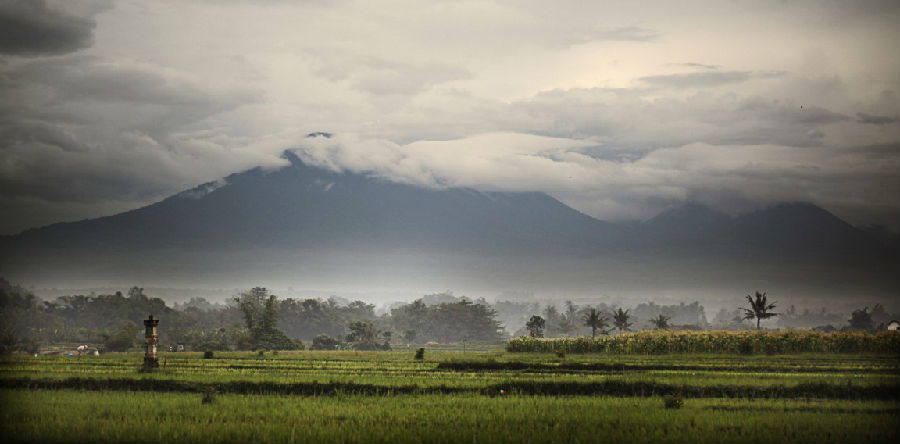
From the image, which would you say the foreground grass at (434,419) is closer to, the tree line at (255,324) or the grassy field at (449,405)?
the grassy field at (449,405)

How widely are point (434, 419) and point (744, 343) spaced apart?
44.4 metres

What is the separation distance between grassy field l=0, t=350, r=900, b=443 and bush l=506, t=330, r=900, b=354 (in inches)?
611

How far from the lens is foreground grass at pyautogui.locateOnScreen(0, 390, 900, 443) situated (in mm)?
23297

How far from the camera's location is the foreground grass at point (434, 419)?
23.3 m

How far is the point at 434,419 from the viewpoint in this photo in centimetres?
2591

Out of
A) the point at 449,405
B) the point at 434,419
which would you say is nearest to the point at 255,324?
the point at 449,405

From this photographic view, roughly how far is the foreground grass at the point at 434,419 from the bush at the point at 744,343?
1253 inches

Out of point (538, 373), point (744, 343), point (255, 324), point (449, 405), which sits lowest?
point (538, 373)

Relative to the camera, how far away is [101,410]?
2778cm

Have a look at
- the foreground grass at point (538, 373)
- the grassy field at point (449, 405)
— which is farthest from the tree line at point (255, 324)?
the grassy field at point (449, 405)

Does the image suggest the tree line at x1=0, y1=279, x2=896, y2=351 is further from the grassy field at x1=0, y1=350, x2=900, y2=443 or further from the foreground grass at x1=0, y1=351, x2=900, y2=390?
the grassy field at x1=0, y1=350, x2=900, y2=443

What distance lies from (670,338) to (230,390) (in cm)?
4219

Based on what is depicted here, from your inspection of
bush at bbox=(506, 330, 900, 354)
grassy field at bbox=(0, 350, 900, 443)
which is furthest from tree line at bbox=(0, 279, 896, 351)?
grassy field at bbox=(0, 350, 900, 443)

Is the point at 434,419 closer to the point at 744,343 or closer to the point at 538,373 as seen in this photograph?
the point at 538,373
